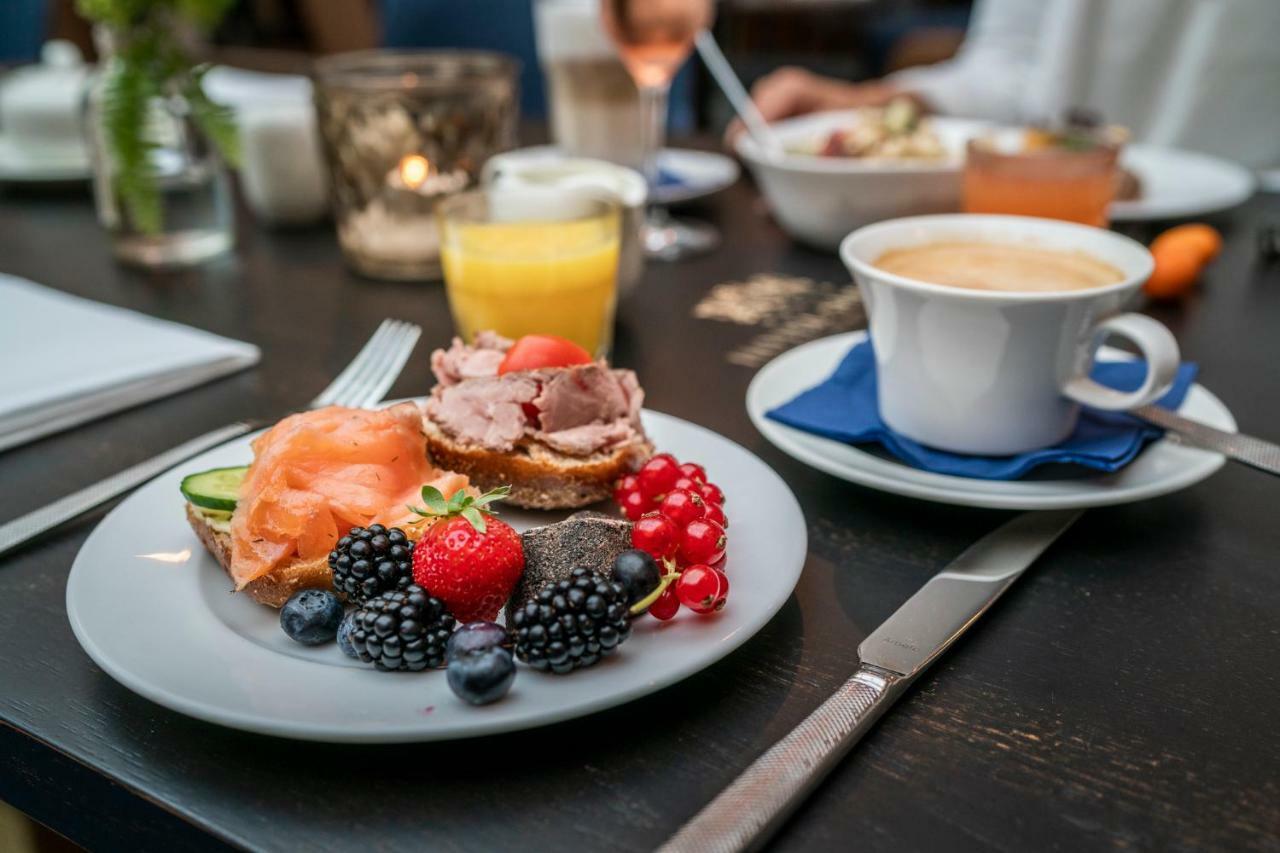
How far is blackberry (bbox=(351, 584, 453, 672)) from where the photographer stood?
733mm

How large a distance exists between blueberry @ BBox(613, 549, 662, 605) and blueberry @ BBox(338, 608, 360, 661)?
19 centimetres

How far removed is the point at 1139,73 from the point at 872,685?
3061 millimetres

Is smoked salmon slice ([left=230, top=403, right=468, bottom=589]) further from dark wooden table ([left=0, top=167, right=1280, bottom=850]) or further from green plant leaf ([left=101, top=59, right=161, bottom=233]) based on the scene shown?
green plant leaf ([left=101, top=59, right=161, bottom=233])

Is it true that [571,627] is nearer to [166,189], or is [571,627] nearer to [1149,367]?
[1149,367]

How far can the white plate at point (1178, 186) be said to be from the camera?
192 centimetres

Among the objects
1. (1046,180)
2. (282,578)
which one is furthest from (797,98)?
(282,578)

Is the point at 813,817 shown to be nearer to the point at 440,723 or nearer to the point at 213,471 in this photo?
the point at 440,723

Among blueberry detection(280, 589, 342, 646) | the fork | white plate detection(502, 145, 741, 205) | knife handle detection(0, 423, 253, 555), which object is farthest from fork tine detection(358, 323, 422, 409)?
white plate detection(502, 145, 741, 205)

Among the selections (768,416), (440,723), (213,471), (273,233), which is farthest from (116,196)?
(440,723)

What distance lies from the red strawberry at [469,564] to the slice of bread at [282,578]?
93mm

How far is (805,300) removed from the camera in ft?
5.71

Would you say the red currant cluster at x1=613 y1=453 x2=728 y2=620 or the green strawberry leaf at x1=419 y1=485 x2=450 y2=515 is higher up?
the green strawberry leaf at x1=419 y1=485 x2=450 y2=515

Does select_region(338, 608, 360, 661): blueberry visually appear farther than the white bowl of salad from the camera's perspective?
No

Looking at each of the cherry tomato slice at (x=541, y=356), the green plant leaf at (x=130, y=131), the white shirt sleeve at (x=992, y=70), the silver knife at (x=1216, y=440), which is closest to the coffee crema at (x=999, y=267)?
the silver knife at (x=1216, y=440)
